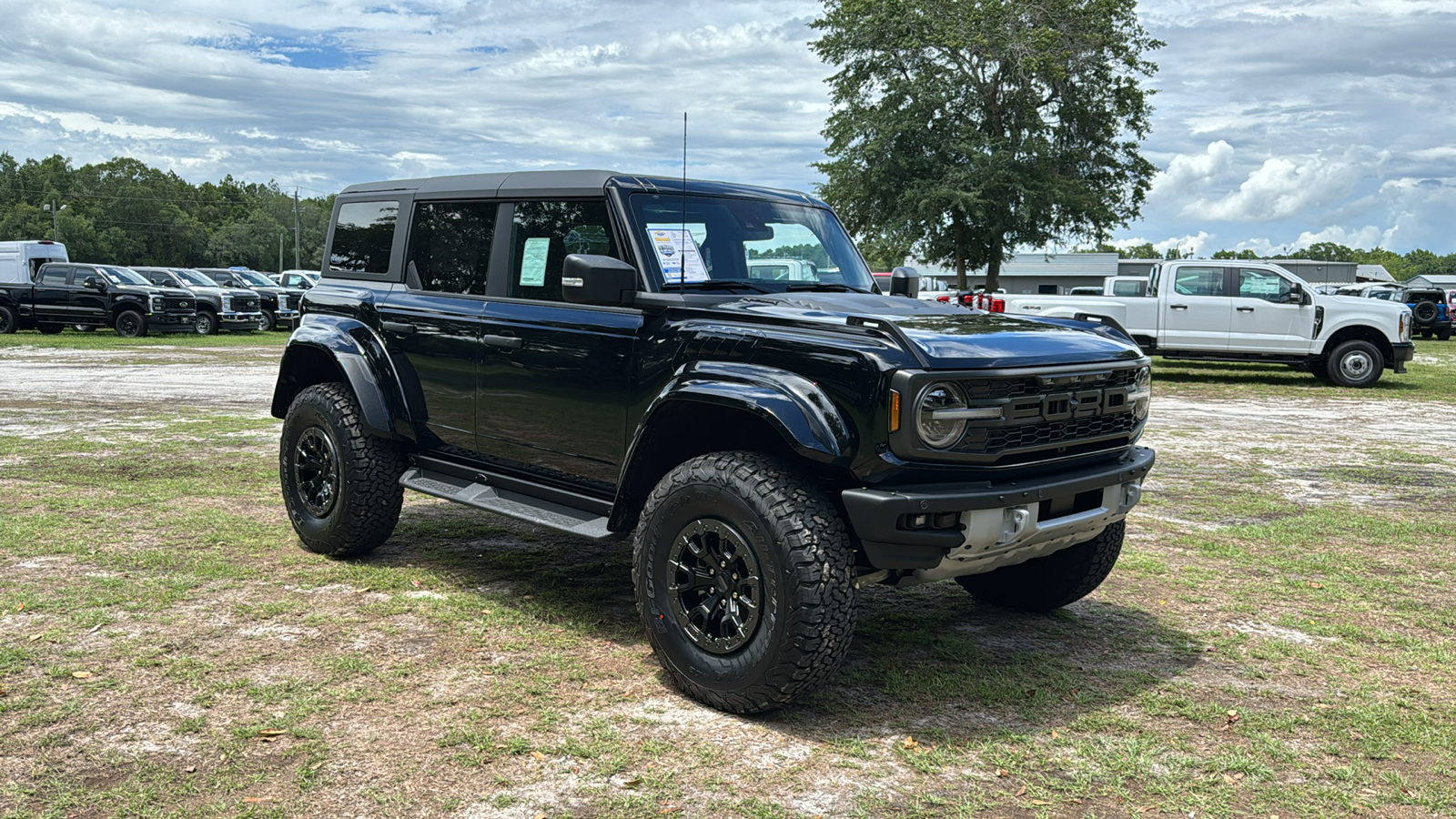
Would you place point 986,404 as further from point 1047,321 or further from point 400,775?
point 400,775

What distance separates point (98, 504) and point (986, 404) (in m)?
6.07

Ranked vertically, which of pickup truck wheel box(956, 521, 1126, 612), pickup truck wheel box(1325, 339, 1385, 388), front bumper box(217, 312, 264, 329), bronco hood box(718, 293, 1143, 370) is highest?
bronco hood box(718, 293, 1143, 370)

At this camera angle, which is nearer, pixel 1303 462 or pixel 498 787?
pixel 498 787

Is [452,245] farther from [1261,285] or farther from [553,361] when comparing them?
[1261,285]

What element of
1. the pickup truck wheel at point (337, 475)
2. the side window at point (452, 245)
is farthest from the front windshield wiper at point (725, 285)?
the pickup truck wheel at point (337, 475)

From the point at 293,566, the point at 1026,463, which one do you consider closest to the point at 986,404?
the point at 1026,463

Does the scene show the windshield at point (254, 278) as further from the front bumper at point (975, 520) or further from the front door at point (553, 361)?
the front bumper at point (975, 520)

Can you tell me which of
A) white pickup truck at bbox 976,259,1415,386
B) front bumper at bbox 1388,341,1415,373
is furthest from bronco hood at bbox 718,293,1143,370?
front bumper at bbox 1388,341,1415,373

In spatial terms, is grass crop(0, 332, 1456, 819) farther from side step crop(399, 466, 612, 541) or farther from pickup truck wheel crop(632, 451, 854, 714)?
side step crop(399, 466, 612, 541)

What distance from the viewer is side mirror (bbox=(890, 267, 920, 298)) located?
6.14m

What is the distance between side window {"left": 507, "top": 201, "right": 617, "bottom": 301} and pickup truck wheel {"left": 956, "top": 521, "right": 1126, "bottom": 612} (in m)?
2.36

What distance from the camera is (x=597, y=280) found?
4.50 m

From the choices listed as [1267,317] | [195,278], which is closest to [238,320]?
[195,278]

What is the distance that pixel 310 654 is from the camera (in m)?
4.63
